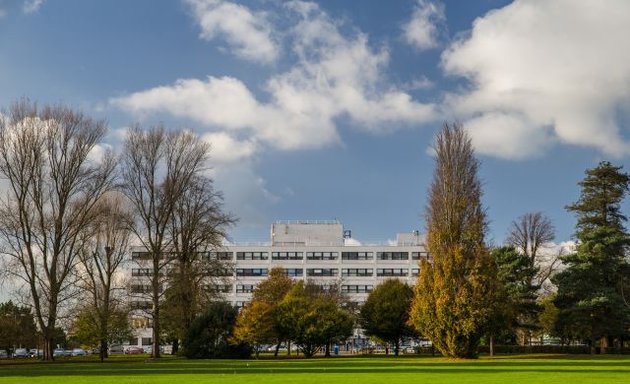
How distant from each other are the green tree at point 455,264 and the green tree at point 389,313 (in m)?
18.0

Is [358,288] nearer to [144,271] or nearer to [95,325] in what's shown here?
[144,271]

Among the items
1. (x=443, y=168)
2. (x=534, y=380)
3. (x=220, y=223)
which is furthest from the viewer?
(x=220, y=223)

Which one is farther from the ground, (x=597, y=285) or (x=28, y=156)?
(x=28, y=156)

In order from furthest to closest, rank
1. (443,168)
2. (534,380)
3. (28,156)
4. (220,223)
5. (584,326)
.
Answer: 1. (584,326)
2. (220,223)
3. (443,168)
4. (28,156)
5. (534,380)

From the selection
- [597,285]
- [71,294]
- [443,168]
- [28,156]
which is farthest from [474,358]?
[28,156]

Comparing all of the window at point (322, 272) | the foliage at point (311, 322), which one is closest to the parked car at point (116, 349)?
the window at point (322, 272)

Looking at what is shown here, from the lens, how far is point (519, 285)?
2842 inches

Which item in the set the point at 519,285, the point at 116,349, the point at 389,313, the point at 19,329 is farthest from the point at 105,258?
the point at 116,349

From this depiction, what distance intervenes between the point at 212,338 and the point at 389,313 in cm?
2011

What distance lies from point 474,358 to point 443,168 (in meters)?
15.6

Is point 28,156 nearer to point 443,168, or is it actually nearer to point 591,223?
point 443,168

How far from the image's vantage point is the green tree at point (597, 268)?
67500mm

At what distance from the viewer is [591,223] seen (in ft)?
235

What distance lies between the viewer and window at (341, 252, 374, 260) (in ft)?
429
